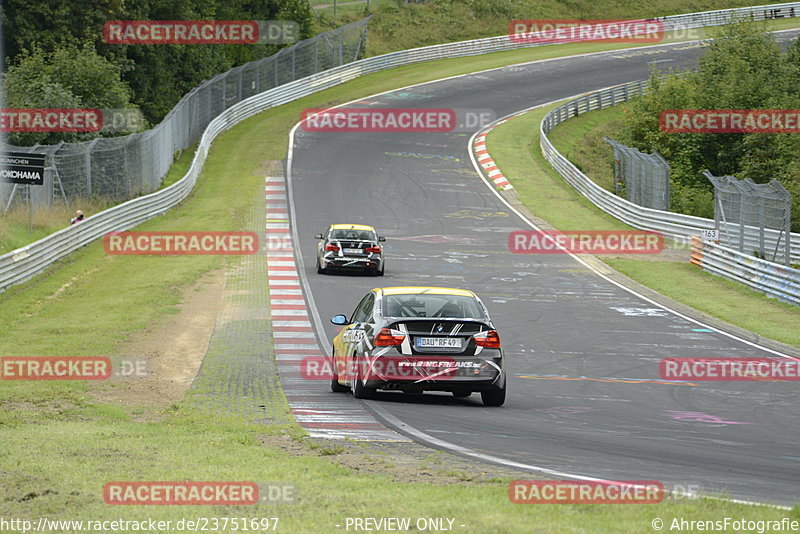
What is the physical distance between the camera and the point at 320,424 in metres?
11.8

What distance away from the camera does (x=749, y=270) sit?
28.3 metres

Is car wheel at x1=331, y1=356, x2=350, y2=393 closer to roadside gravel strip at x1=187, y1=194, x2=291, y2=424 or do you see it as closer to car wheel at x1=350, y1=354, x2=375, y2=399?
roadside gravel strip at x1=187, y1=194, x2=291, y2=424

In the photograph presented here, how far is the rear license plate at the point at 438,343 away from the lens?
41.9ft

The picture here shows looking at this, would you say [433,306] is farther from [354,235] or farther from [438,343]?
[354,235]

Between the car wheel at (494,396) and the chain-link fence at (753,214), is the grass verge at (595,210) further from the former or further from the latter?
the car wheel at (494,396)

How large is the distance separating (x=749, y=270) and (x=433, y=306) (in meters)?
17.3

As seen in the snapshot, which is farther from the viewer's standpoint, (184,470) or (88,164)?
(88,164)

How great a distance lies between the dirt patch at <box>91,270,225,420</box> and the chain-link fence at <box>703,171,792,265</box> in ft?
44.1

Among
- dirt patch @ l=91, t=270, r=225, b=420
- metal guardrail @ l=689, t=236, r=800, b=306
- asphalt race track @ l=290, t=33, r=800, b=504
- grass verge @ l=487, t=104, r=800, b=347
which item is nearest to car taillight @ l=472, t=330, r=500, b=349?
asphalt race track @ l=290, t=33, r=800, b=504

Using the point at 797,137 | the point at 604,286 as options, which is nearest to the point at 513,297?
the point at 604,286

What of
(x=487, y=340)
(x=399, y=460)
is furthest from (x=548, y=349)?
(x=399, y=460)

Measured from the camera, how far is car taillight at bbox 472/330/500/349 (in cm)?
1287

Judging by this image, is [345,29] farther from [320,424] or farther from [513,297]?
[320,424]

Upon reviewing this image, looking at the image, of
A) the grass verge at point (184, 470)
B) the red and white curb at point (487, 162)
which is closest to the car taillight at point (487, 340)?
the grass verge at point (184, 470)
